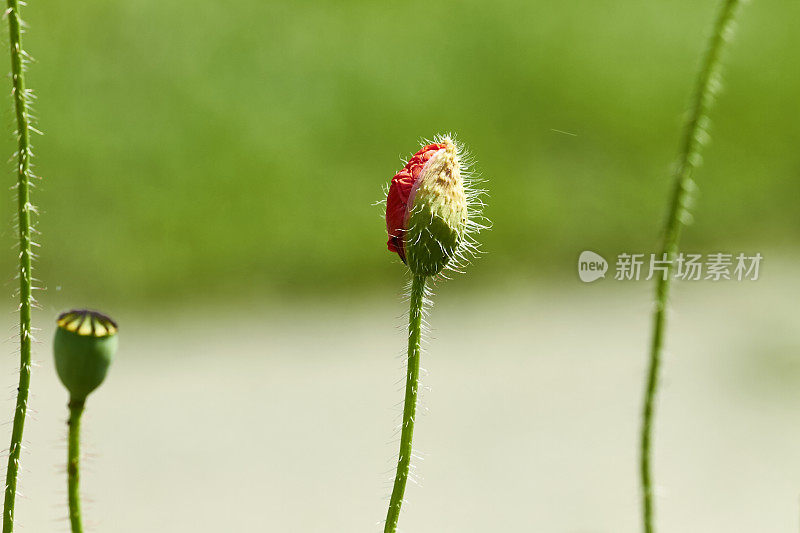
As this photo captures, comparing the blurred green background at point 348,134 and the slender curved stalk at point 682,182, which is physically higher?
the blurred green background at point 348,134

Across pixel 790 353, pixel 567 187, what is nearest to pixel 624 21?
pixel 567 187

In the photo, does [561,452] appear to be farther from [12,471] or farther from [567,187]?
[12,471]

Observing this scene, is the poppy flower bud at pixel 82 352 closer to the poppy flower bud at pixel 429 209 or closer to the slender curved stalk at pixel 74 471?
the slender curved stalk at pixel 74 471

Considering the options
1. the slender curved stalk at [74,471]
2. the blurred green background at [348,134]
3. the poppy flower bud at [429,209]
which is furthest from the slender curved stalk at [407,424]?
the blurred green background at [348,134]

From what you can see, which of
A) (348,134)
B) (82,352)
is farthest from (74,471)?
(348,134)

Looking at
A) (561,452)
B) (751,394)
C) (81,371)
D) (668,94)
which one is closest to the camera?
(81,371)

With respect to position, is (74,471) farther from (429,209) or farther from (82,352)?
(429,209)
